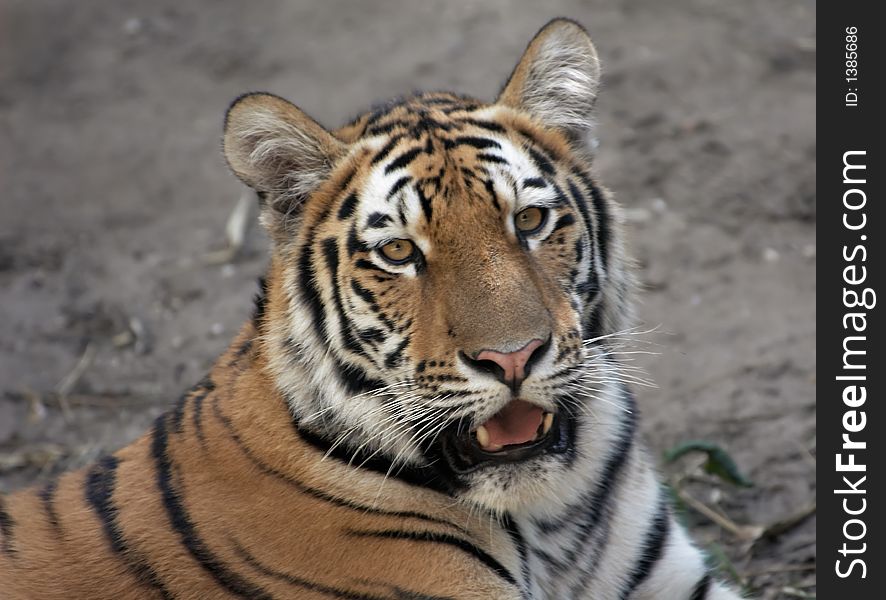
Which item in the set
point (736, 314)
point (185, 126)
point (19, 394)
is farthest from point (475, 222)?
point (185, 126)

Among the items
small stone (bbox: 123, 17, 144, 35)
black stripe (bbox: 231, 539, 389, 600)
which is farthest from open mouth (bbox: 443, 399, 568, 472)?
small stone (bbox: 123, 17, 144, 35)

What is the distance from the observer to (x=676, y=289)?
461 cm

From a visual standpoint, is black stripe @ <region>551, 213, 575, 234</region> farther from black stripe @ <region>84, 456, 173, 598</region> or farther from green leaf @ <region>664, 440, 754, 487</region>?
green leaf @ <region>664, 440, 754, 487</region>

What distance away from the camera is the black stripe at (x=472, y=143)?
2381 mm

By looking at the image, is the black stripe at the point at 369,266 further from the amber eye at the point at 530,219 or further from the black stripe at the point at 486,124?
the black stripe at the point at 486,124

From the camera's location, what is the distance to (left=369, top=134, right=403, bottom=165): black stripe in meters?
2.43

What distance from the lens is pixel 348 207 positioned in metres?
2.41

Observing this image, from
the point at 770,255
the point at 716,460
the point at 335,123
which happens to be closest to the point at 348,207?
the point at 716,460

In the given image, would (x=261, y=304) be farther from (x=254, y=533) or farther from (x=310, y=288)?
(x=254, y=533)

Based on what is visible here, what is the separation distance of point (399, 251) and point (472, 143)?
29cm

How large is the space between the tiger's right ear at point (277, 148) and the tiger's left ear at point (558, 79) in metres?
0.43

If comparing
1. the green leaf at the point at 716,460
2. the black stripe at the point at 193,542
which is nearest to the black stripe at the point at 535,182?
the black stripe at the point at 193,542

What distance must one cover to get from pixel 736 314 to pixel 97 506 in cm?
278

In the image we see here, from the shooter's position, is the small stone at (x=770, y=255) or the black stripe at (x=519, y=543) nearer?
the black stripe at (x=519, y=543)
